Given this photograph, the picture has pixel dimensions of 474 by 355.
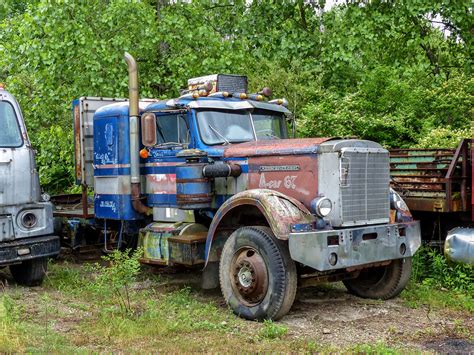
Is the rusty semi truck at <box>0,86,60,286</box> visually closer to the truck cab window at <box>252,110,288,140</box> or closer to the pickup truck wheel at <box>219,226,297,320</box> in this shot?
the pickup truck wheel at <box>219,226,297,320</box>

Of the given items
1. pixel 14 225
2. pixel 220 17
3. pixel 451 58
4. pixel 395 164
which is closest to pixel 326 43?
pixel 220 17

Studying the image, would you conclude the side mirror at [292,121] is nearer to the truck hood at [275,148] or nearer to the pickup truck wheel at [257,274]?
the truck hood at [275,148]

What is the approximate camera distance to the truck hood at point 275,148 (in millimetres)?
7094

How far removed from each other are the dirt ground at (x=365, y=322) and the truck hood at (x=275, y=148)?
1.88 meters

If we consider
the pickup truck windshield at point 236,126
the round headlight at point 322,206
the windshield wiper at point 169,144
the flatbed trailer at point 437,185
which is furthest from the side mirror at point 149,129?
the flatbed trailer at point 437,185

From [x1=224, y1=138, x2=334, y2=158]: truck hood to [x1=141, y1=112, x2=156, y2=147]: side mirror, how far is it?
101 centimetres

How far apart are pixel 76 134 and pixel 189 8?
5.82 metres

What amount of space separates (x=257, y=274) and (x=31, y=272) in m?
3.55

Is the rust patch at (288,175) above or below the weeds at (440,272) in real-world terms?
above

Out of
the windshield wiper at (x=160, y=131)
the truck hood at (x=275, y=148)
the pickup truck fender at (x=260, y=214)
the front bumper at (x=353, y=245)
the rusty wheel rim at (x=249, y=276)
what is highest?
the windshield wiper at (x=160, y=131)

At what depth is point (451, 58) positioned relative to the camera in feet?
57.1

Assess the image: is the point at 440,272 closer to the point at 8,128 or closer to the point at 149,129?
the point at 149,129

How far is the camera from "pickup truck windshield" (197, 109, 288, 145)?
824 centimetres

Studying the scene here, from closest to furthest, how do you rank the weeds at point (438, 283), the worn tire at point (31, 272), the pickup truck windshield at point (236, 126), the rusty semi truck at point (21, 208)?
the weeds at point (438, 283), the rusty semi truck at point (21, 208), the pickup truck windshield at point (236, 126), the worn tire at point (31, 272)
